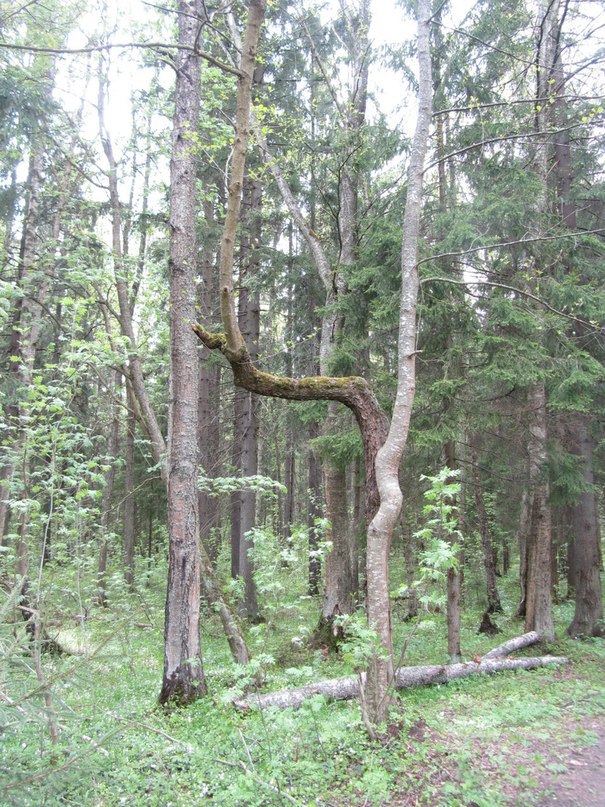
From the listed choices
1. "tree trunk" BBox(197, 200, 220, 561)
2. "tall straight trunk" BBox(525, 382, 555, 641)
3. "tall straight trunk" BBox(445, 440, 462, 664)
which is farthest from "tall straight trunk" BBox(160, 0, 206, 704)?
"tall straight trunk" BBox(525, 382, 555, 641)

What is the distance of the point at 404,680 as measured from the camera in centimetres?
688

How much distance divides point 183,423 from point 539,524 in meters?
7.08

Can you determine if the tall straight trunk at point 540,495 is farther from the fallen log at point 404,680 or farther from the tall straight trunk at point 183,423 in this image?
the tall straight trunk at point 183,423

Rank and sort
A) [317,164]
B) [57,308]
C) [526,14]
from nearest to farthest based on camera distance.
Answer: [526,14] < [317,164] < [57,308]

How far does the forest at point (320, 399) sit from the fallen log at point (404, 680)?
0.13 feet

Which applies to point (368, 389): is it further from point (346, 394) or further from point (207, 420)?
point (207, 420)

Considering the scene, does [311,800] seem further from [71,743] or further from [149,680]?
[149,680]

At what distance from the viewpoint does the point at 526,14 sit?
28.6 ft

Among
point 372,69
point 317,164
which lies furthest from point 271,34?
point 317,164

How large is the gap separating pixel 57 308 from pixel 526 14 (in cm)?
1381

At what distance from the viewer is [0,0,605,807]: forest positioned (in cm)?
408

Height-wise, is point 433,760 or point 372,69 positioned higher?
point 372,69

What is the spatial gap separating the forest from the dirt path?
0.08ft

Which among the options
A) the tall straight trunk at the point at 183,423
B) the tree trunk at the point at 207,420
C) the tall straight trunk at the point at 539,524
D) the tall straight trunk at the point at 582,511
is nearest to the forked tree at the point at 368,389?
the tall straight trunk at the point at 183,423
